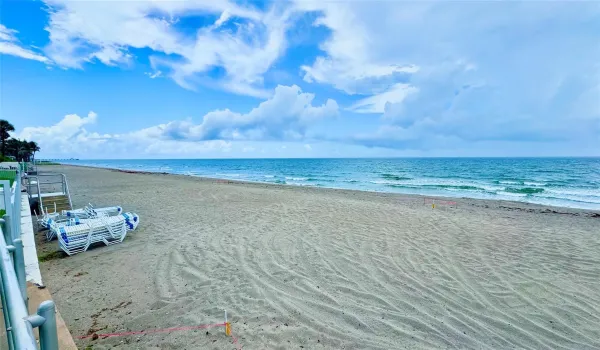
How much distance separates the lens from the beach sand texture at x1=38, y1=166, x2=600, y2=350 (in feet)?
12.8

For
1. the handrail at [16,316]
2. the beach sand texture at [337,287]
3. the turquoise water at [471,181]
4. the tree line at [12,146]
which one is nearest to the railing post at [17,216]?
the beach sand texture at [337,287]

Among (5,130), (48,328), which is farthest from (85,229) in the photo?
(5,130)

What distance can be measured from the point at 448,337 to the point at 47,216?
10.5m

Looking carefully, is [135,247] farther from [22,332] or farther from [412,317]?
[22,332]

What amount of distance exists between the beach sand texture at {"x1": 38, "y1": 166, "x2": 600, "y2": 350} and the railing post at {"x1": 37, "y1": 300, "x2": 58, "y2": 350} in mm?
2902

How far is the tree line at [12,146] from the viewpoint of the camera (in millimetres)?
47750

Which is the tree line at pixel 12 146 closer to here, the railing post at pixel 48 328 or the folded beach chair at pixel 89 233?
the folded beach chair at pixel 89 233

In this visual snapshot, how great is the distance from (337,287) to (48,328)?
4621 mm

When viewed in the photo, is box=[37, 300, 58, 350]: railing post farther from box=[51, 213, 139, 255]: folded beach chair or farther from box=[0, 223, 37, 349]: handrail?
box=[51, 213, 139, 255]: folded beach chair

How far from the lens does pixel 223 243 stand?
24.6ft

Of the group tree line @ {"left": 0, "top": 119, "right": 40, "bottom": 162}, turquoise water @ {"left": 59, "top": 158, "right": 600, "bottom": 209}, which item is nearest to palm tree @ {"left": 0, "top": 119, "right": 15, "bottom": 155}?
tree line @ {"left": 0, "top": 119, "right": 40, "bottom": 162}

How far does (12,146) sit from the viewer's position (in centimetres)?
5509

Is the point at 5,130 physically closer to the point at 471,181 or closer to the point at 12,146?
the point at 12,146

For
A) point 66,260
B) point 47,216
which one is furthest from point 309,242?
point 47,216
